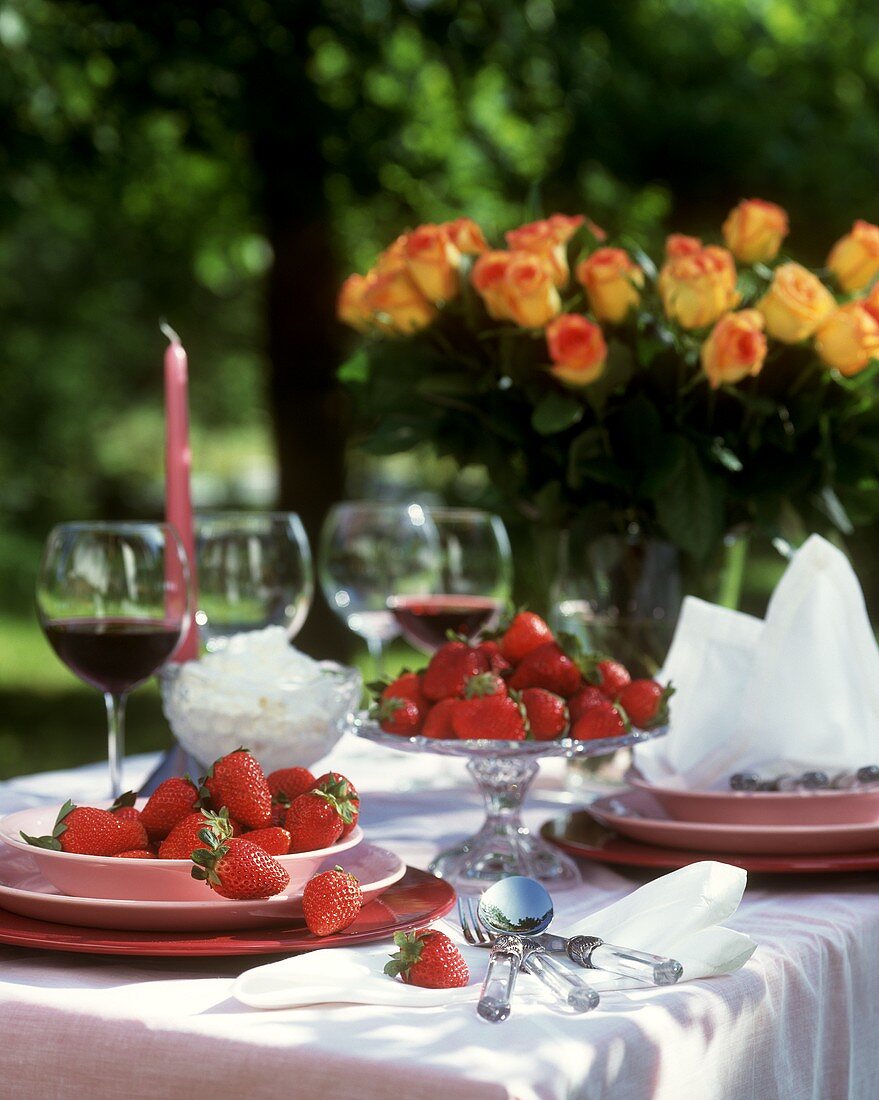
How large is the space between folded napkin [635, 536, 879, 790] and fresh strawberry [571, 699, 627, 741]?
23 centimetres

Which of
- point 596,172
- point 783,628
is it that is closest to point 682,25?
point 596,172

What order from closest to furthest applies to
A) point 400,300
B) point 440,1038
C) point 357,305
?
point 440,1038 → point 400,300 → point 357,305

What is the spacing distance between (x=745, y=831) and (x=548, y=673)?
0.71 ft

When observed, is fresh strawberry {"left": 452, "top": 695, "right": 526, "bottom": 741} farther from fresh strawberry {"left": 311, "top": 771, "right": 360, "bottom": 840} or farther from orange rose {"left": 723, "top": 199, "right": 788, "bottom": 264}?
orange rose {"left": 723, "top": 199, "right": 788, "bottom": 264}

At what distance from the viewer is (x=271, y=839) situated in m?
0.99

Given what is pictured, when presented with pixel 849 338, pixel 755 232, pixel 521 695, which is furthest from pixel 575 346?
pixel 521 695

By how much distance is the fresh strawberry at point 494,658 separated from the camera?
4.23 feet

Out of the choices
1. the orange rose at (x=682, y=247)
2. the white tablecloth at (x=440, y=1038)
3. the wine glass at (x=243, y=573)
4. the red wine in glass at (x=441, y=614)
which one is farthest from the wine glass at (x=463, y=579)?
the white tablecloth at (x=440, y=1038)

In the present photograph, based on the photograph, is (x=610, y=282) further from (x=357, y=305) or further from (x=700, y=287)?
(x=357, y=305)

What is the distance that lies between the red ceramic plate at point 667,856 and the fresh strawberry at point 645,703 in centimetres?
12

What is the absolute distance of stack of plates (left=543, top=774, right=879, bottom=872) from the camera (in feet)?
4.09

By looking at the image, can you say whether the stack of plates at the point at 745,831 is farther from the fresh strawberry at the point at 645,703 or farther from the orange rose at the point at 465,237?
the orange rose at the point at 465,237

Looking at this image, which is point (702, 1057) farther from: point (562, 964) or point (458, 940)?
point (458, 940)

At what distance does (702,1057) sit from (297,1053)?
265 millimetres
